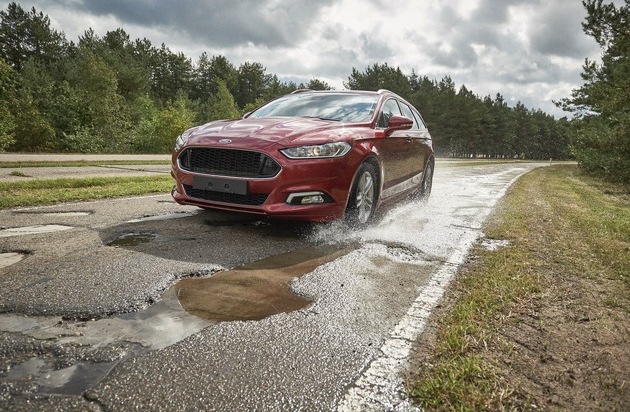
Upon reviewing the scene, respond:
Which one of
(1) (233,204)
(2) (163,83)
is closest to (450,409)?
(1) (233,204)

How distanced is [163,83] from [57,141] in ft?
164

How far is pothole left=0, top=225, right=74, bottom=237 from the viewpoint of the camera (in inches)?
159

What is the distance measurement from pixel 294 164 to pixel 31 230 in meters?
2.67

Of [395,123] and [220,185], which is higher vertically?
[395,123]

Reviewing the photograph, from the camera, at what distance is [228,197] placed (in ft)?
14.2

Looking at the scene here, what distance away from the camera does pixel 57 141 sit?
26453 mm

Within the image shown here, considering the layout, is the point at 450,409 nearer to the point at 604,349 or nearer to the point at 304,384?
the point at 304,384

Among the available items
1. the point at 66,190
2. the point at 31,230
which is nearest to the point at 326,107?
the point at 31,230

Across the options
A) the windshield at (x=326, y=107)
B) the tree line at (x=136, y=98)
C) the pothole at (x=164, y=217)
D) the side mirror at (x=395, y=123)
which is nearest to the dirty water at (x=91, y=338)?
the pothole at (x=164, y=217)

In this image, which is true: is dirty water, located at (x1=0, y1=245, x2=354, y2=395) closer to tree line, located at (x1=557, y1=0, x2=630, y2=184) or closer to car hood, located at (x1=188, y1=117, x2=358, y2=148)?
car hood, located at (x1=188, y1=117, x2=358, y2=148)

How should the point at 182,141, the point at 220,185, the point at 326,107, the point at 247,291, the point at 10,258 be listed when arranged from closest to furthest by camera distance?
1. the point at 247,291
2. the point at 10,258
3. the point at 220,185
4. the point at 182,141
5. the point at 326,107

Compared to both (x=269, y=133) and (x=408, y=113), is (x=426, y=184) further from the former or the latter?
(x=269, y=133)

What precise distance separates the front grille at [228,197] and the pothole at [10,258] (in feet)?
5.40

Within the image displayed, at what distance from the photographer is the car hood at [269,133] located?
421cm
